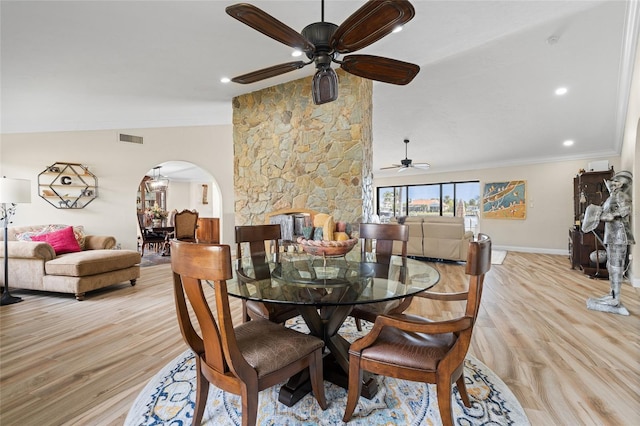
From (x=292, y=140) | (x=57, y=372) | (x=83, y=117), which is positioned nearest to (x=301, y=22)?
(x=292, y=140)

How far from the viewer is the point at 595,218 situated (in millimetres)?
3086

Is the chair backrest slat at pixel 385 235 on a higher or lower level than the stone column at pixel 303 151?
lower

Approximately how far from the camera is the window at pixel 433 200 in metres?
8.72

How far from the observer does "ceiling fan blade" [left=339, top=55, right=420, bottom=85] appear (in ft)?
6.34

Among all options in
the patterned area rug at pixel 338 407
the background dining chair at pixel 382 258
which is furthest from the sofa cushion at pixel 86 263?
the background dining chair at pixel 382 258

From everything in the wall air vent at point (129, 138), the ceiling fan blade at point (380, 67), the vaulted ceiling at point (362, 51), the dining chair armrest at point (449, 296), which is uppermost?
the vaulted ceiling at point (362, 51)

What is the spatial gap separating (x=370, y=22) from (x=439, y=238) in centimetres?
498

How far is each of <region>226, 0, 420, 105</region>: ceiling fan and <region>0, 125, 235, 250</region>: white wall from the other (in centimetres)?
393

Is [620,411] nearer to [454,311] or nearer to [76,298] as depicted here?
[454,311]

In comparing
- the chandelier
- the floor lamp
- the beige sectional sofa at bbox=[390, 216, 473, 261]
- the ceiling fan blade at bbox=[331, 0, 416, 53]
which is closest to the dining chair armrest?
the ceiling fan blade at bbox=[331, 0, 416, 53]

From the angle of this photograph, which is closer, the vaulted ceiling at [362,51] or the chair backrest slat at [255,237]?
the chair backrest slat at [255,237]

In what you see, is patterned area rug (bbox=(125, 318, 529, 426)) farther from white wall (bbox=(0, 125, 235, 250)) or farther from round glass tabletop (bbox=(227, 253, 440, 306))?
white wall (bbox=(0, 125, 235, 250))

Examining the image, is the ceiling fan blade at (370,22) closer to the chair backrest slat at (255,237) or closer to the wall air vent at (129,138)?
the chair backrest slat at (255,237)

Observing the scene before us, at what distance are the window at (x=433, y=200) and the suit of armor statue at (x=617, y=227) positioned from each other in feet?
16.7
